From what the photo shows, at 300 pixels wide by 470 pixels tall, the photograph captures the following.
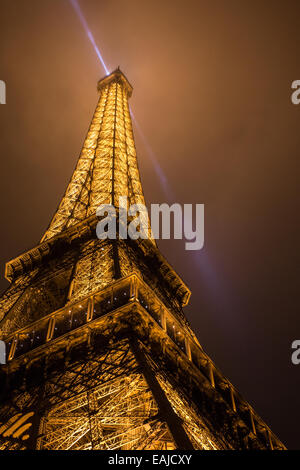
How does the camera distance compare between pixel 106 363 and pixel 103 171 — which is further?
pixel 103 171

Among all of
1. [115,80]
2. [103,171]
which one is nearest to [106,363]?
[103,171]

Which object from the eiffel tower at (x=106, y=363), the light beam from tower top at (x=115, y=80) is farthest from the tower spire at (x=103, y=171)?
the light beam from tower top at (x=115, y=80)

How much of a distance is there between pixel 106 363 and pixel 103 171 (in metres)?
20.8

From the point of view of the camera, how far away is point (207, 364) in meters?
17.2

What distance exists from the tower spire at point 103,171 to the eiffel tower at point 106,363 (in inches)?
146

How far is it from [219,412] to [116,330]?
14.0ft

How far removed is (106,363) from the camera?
45.4 ft

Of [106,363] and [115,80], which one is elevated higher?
[115,80]

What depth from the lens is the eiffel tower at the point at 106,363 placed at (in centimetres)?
1095

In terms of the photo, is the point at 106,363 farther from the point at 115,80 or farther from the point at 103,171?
the point at 115,80

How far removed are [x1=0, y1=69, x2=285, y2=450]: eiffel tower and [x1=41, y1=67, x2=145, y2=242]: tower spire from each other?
3.72 m

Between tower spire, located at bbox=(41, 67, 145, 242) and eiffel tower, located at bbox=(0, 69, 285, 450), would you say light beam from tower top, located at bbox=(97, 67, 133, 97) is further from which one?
eiffel tower, located at bbox=(0, 69, 285, 450)

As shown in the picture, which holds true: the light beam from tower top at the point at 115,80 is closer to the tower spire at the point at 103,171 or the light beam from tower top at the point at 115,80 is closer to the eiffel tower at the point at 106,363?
the tower spire at the point at 103,171
